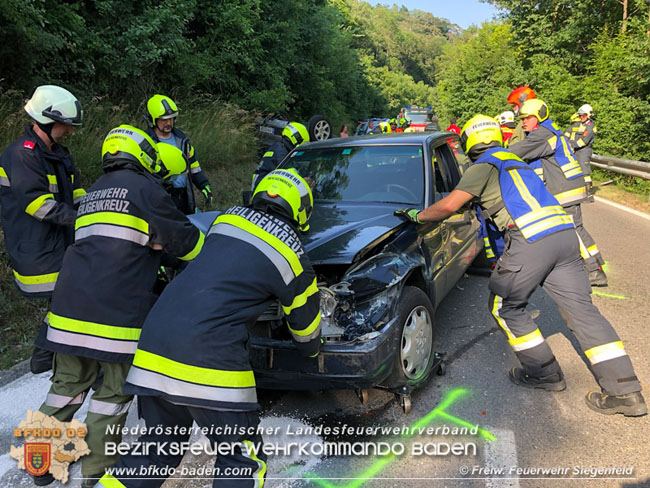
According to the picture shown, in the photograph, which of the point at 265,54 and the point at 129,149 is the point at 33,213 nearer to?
the point at 129,149

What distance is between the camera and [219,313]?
1999 millimetres

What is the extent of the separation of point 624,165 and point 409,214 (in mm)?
11437

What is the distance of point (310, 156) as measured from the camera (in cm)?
470

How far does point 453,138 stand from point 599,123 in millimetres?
11538

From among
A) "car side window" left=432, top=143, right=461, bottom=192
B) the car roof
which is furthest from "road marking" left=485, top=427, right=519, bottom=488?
the car roof

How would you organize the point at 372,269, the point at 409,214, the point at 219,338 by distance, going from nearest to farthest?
the point at 219,338
the point at 372,269
the point at 409,214

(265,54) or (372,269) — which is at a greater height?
(265,54)

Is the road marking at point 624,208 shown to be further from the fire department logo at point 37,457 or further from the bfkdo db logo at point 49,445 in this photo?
the fire department logo at point 37,457

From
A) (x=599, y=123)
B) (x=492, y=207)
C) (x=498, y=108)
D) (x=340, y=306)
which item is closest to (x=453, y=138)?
(x=492, y=207)

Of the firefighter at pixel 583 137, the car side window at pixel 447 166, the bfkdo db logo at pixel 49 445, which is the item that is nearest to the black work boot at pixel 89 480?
the bfkdo db logo at pixel 49 445

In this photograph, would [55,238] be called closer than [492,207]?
Yes

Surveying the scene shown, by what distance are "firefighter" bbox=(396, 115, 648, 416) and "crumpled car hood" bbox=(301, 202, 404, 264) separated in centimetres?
43

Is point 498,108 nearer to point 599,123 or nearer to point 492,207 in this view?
point 599,123

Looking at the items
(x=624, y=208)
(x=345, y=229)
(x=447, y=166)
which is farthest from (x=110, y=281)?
(x=624, y=208)
